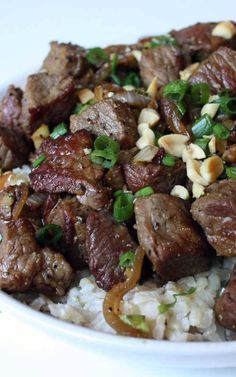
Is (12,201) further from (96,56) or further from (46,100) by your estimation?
(96,56)

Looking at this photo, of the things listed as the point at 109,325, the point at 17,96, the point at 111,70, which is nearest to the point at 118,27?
the point at 111,70

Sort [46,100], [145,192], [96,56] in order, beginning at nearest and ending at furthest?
[145,192] → [46,100] → [96,56]

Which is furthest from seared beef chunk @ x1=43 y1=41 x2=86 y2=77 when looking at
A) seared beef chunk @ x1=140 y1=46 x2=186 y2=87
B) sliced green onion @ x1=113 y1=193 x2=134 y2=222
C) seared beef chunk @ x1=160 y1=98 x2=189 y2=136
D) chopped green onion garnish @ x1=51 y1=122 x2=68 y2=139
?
sliced green onion @ x1=113 y1=193 x2=134 y2=222

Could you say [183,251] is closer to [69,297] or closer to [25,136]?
[69,297]

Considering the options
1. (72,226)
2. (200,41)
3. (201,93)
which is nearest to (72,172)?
(72,226)

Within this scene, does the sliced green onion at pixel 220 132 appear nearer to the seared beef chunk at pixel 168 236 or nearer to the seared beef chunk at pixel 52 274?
the seared beef chunk at pixel 168 236

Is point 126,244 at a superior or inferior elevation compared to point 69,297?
superior
